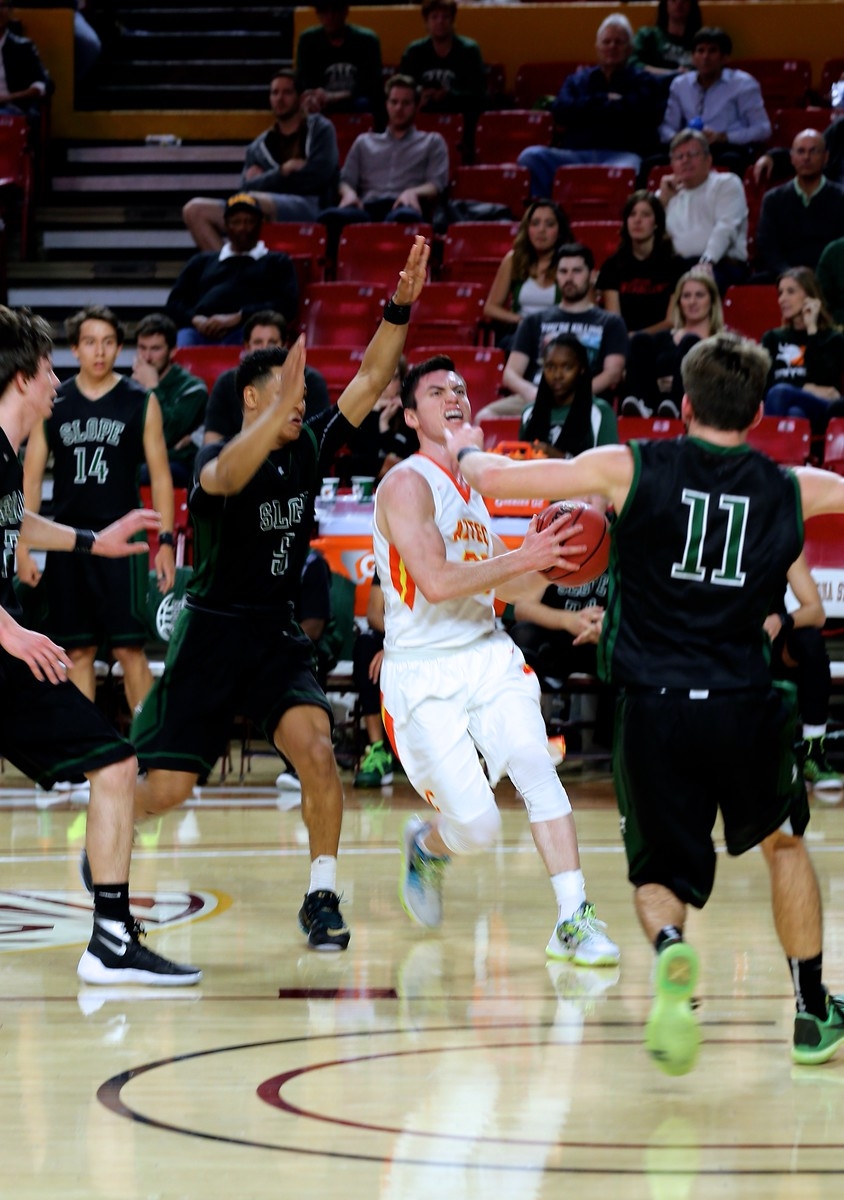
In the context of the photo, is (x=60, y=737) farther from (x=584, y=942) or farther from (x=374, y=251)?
(x=374, y=251)

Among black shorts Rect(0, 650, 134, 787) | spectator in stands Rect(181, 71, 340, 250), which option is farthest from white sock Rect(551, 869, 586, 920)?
spectator in stands Rect(181, 71, 340, 250)

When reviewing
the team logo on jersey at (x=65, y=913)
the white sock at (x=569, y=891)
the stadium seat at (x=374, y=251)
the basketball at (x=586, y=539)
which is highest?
the stadium seat at (x=374, y=251)

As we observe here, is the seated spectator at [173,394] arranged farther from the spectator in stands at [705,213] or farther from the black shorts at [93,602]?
the spectator in stands at [705,213]

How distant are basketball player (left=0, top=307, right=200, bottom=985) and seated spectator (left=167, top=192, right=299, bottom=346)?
639 centimetres

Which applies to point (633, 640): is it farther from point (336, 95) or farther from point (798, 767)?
point (336, 95)

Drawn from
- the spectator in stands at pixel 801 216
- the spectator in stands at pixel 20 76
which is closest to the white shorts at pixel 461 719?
the spectator in stands at pixel 801 216

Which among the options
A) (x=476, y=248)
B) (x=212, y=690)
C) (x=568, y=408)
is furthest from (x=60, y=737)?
(x=476, y=248)

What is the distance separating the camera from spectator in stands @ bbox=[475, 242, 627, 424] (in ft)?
32.3

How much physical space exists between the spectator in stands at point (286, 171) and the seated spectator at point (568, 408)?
405 centimetres

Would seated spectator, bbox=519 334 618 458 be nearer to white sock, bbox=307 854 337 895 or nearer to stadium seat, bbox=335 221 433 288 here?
stadium seat, bbox=335 221 433 288

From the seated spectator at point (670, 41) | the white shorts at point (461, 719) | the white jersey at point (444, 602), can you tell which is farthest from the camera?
the seated spectator at point (670, 41)

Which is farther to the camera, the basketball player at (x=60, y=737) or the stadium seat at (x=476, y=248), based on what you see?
the stadium seat at (x=476, y=248)

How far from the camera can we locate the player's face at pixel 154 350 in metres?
9.96

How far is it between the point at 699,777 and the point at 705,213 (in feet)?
25.6
